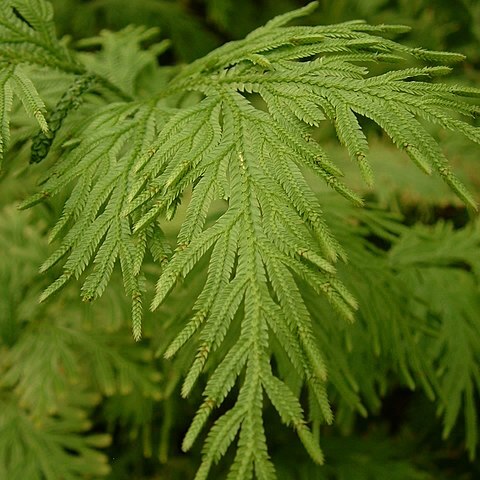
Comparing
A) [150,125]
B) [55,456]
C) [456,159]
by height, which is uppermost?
Answer: [456,159]

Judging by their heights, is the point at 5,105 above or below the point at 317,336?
above

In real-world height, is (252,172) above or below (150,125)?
below

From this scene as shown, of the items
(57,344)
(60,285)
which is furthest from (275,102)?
(57,344)

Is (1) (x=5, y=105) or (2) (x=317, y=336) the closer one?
(1) (x=5, y=105)

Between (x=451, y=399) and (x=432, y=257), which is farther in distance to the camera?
(x=432, y=257)

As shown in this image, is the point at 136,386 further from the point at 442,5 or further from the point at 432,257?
the point at 442,5

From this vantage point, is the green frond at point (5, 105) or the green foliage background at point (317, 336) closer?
the green frond at point (5, 105)

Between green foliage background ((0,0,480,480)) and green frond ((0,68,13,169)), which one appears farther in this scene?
green foliage background ((0,0,480,480))

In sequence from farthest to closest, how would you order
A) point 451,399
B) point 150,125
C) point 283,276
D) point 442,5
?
point 442,5 → point 451,399 → point 150,125 → point 283,276
